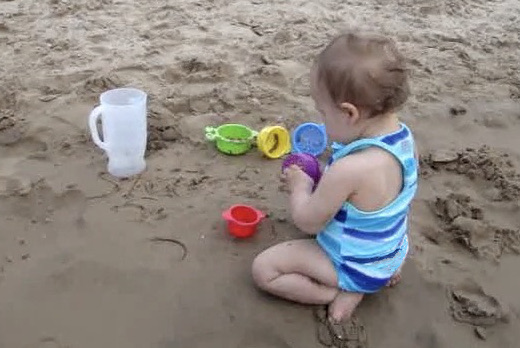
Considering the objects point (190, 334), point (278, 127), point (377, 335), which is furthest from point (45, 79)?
point (377, 335)

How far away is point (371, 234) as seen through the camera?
2.20 meters

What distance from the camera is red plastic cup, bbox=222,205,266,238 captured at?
8.40 ft

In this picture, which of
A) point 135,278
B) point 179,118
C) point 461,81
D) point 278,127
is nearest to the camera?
point 135,278

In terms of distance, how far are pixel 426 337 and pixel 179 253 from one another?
89 centimetres

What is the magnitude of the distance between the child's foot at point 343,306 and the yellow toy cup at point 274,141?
3.22ft

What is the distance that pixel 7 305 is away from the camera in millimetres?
2262

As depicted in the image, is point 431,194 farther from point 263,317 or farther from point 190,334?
point 190,334

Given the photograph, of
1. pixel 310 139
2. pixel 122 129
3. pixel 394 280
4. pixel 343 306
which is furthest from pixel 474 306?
pixel 122 129

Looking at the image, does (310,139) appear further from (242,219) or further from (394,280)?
(394,280)

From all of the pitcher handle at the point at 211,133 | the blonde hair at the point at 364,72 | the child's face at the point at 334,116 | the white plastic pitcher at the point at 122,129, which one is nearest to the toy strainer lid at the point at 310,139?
the pitcher handle at the point at 211,133

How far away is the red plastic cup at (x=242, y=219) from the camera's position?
8.40ft

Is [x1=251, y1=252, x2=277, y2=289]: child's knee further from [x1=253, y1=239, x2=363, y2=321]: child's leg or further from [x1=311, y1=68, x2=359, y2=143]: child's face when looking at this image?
[x1=311, y1=68, x2=359, y2=143]: child's face

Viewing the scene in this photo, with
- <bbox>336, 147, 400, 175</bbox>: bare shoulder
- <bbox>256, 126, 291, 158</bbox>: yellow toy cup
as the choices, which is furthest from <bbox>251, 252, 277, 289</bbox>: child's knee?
<bbox>256, 126, 291, 158</bbox>: yellow toy cup

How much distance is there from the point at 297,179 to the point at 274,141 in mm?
808
